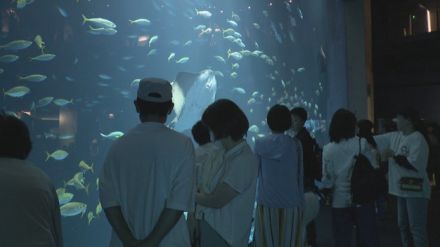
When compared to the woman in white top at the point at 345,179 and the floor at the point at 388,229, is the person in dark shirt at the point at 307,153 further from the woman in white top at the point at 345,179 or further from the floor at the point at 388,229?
the floor at the point at 388,229

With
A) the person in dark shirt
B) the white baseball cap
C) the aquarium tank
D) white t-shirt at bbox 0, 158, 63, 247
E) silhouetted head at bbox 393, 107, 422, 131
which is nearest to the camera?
white t-shirt at bbox 0, 158, 63, 247

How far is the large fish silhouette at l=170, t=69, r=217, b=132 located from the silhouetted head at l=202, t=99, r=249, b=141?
5.28 meters

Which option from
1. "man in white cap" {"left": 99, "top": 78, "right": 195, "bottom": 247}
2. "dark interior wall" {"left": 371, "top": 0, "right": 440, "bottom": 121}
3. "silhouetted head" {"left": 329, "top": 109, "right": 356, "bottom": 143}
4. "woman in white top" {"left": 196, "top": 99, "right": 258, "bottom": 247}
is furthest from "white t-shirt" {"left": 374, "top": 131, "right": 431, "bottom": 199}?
"dark interior wall" {"left": 371, "top": 0, "right": 440, "bottom": 121}

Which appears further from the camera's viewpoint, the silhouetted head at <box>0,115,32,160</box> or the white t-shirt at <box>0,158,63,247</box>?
the silhouetted head at <box>0,115,32,160</box>

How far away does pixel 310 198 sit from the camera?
4.00 metres

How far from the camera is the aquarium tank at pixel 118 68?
6.33m

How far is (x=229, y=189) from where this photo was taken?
231 centimetres

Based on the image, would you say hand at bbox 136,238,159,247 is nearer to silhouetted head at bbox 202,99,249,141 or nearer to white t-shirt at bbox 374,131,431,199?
silhouetted head at bbox 202,99,249,141

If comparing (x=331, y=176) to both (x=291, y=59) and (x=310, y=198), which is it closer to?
(x=310, y=198)

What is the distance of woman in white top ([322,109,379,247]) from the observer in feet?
12.0

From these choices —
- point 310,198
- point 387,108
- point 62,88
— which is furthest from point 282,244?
point 387,108

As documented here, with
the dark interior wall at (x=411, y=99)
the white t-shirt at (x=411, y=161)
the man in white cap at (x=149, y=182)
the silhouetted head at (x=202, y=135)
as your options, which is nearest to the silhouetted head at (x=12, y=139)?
the man in white cap at (x=149, y=182)

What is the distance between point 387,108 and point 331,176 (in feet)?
53.2

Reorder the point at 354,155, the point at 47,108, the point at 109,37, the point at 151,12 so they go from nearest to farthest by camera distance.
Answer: the point at 354,155
the point at 47,108
the point at 109,37
the point at 151,12
